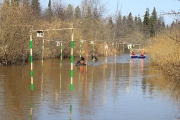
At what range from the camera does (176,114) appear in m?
12.6

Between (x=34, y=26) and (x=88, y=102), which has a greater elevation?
(x=34, y=26)

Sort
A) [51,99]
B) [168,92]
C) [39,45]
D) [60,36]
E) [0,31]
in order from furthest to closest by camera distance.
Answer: [60,36] → [39,45] → [0,31] → [168,92] → [51,99]

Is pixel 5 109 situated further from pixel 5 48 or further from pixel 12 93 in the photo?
pixel 5 48

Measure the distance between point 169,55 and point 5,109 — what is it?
17026 millimetres

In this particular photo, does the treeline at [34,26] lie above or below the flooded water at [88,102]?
above

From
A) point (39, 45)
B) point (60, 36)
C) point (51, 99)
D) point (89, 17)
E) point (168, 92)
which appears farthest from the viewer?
point (89, 17)

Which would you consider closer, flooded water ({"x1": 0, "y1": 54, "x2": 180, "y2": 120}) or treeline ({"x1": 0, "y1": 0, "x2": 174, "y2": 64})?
flooded water ({"x1": 0, "y1": 54, "x2": 180, "y2": 120})

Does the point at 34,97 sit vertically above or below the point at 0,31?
below

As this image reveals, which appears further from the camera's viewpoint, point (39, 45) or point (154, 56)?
point (39, 45)

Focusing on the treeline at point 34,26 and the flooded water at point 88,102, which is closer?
the flooded water at point 88,102

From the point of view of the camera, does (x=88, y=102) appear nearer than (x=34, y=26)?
Yes

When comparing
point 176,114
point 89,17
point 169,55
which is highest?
point 89,17

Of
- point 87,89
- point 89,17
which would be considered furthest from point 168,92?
point 89,17

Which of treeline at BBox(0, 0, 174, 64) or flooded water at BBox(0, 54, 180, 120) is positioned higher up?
treeline at BBox(0, 0, 174, 64)
